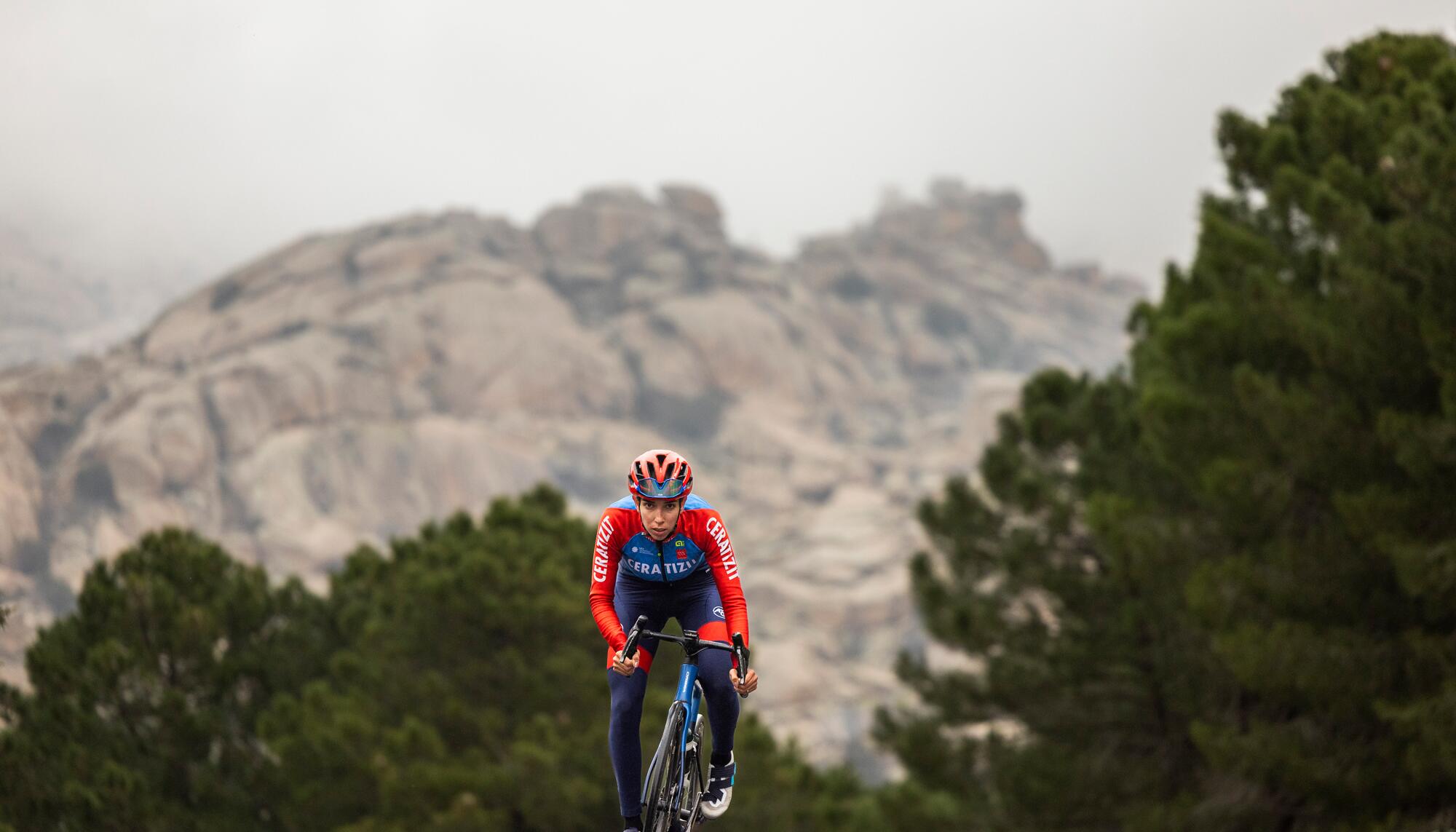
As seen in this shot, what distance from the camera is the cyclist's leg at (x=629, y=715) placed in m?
7.24

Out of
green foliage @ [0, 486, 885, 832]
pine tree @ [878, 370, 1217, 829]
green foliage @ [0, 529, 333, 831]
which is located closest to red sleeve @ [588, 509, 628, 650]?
green foliage @ [0, 529, 333, 831]

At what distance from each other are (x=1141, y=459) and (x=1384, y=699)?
8.50 meters

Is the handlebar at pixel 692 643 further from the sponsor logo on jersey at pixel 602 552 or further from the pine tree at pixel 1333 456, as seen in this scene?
the pine tree at pixel 1333 456

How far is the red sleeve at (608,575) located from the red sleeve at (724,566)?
493 millimetres

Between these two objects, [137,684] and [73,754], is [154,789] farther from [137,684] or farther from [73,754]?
[73,754]

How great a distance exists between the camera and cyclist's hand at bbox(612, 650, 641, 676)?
22.8 ft

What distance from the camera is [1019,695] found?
2466 centimetres

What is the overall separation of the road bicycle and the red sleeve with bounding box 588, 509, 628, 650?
0.40 ft

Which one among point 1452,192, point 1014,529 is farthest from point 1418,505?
point 1014,529

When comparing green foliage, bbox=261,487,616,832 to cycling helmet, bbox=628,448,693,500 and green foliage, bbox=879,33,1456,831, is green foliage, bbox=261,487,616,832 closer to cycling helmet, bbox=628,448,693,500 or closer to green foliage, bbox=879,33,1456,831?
green foliage, bbox=879,33,1456,831

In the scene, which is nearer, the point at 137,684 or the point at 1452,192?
the point at 1452,192

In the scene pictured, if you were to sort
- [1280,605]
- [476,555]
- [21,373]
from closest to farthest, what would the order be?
[1280,605], [476,555], [21,373]

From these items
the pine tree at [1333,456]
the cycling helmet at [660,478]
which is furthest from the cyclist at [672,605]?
the pine tree at [1333,456]

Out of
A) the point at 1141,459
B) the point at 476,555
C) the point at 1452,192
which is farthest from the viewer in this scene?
the point at 476,555
